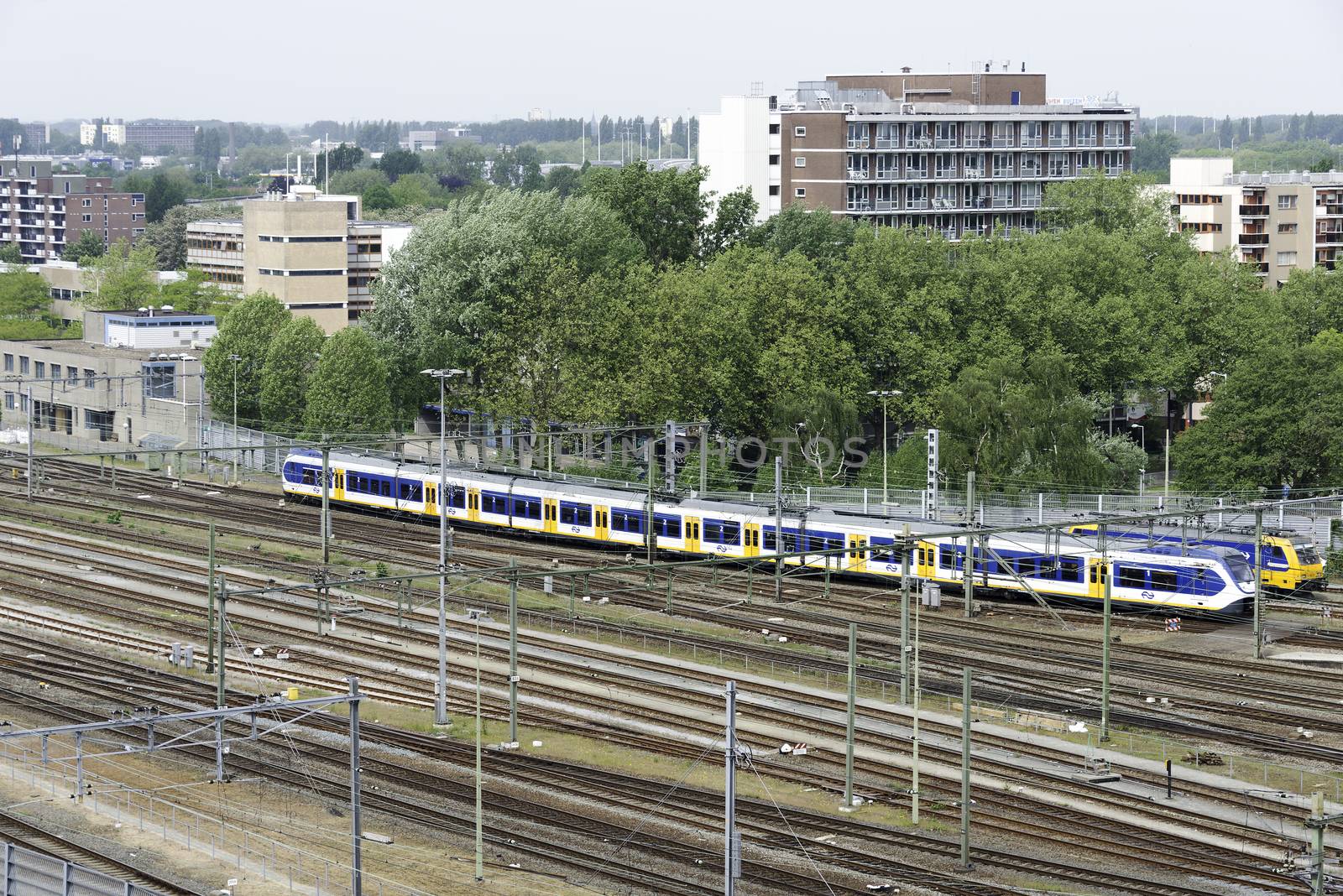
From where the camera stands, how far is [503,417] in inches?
3081

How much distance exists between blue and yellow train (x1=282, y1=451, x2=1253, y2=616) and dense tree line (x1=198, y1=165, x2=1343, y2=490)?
22.0 feet

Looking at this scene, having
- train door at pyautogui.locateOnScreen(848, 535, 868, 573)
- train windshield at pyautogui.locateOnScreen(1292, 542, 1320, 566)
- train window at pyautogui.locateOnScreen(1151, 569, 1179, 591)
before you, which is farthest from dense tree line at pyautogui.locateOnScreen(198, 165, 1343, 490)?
train window at pyautogui.locateOnScreen(1151, 569, 1179, 591)

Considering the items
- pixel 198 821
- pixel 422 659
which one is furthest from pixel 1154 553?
pixel 198 821

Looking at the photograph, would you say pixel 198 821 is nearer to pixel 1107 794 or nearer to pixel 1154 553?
pixel 1107 794

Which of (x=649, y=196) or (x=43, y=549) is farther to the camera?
(x=649, y=196)

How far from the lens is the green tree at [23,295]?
454 feet

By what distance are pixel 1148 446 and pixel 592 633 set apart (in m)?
49.3

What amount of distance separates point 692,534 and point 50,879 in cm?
3748

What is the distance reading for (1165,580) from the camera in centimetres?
5497

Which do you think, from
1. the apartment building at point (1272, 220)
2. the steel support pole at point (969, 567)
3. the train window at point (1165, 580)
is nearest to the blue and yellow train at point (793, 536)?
the train window at point (1165, 580)

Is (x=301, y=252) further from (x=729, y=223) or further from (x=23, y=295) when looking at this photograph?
(x=23, y=295)

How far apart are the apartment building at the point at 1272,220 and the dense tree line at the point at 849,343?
46059mm

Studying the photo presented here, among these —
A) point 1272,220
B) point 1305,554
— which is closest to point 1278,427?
point 1305,554

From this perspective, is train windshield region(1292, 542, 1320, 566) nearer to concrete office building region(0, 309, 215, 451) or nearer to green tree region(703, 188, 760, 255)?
concrete office building region(0, 309, 215, 451)
